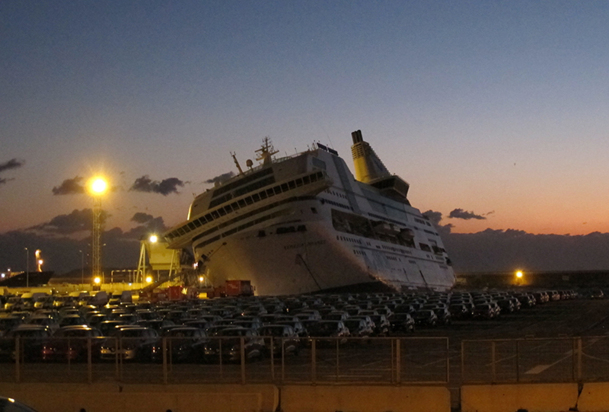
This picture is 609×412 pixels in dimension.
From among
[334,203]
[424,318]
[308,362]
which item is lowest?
[424,318]

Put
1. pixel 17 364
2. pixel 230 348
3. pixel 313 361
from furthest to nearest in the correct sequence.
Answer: pixel 230 348, pixel 17 364, pixel 313 361

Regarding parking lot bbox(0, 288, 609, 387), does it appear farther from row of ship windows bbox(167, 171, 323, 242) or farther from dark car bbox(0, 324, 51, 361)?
row of ship windows bbox(167, 171, 323, 242)

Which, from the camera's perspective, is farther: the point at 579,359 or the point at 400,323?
the point at 400,323

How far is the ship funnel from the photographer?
121688mm

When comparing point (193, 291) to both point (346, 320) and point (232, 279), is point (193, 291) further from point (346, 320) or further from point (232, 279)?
point (346, 320)

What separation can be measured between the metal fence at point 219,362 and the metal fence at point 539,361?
83cm

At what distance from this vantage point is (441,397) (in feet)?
51.1

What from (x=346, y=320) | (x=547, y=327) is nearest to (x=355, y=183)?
(x=547, y=327)

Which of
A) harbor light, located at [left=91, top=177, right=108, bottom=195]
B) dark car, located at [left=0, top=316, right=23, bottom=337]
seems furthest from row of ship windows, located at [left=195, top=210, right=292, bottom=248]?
dark car, located at [left=0, top=316, right=23, bottom=337]

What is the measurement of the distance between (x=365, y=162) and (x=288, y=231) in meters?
45.2

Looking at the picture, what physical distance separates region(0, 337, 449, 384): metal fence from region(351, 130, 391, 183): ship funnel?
10333 cm

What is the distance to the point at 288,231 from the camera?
7994 cm

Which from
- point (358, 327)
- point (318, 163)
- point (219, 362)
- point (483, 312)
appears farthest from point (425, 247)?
point (219, 362)

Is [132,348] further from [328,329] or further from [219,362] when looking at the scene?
[328,329]
